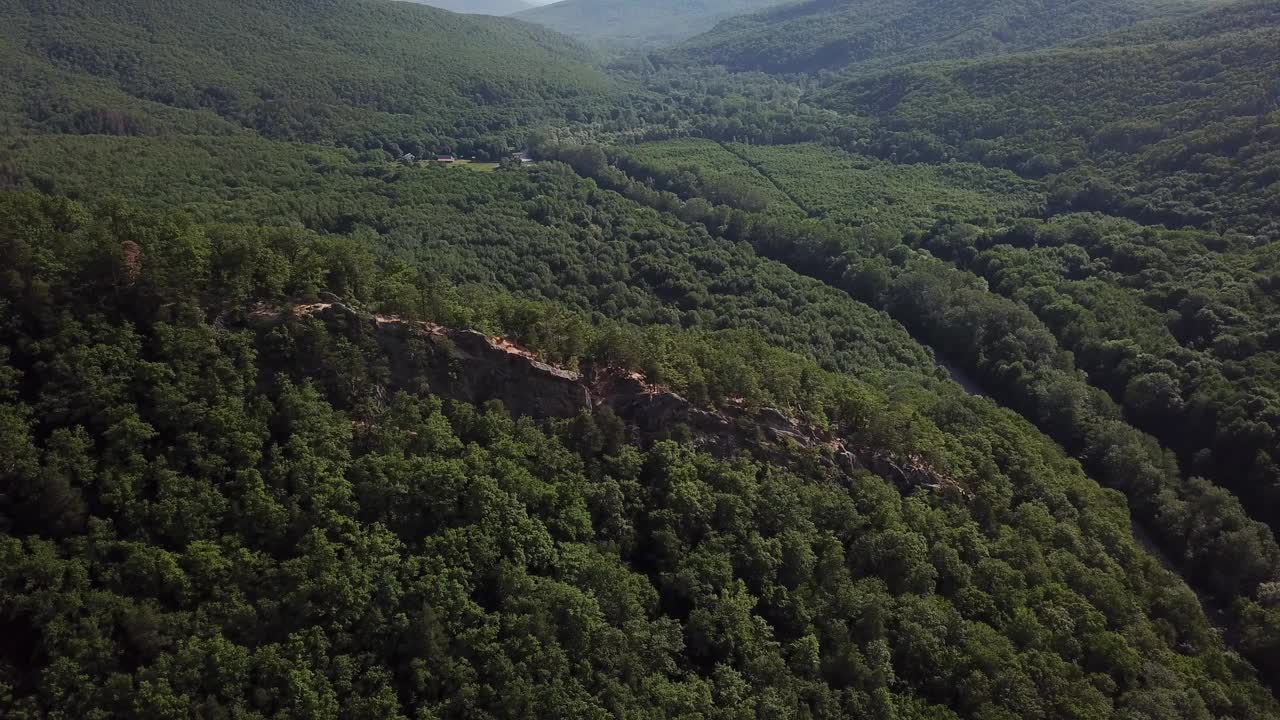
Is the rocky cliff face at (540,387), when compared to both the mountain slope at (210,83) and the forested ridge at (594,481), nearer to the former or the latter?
the forested ridge at (594,481)

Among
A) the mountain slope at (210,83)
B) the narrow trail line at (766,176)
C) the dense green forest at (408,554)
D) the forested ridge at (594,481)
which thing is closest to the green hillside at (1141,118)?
the forested ridge at (594,481)

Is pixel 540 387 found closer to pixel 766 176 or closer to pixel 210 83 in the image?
pixel 766 176

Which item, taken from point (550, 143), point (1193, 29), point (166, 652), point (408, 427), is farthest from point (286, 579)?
point (1193, 29)

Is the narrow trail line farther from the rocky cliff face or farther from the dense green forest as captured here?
the dense green forest

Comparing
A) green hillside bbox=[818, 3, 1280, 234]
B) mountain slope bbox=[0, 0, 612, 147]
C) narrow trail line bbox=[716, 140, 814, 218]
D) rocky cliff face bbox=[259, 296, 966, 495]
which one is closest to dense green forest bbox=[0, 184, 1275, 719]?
rocky cliff face bbox=[259, 296, 966, 495]

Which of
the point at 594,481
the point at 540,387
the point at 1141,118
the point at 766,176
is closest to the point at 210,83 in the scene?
the point at 766,176

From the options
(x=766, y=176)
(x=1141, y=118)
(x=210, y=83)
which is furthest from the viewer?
(x=210, y=83)

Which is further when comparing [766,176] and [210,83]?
[210,83]
